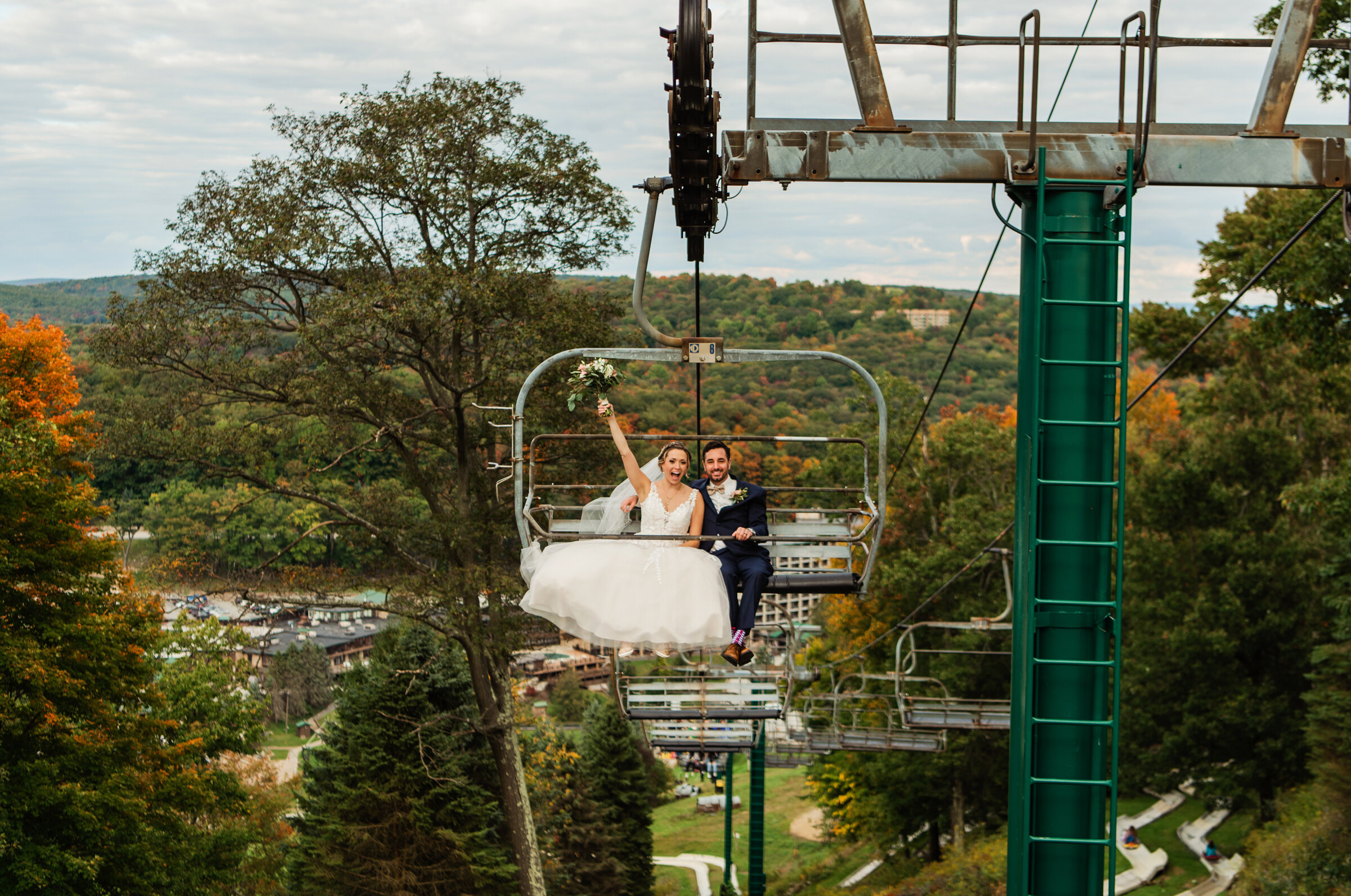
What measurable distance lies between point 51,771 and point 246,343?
709cm

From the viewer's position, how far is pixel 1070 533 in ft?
16.7

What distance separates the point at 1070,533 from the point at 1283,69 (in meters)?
2.36

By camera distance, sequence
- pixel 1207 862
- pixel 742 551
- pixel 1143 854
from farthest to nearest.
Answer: pixel 1143 854
pixel 1207 862
pixel 742 551

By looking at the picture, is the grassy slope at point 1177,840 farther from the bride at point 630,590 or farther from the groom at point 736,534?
the bride at point 630,590

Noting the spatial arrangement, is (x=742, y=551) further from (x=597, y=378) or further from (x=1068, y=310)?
(x=1068, y=310)

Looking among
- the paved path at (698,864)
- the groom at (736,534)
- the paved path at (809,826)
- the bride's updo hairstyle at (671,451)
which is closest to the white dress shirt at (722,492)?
the groom at (736,534)

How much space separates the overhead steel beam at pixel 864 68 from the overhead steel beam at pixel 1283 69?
165 centimetres

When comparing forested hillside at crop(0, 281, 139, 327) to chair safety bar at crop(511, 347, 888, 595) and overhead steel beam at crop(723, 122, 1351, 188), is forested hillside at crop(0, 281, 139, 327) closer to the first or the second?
chair safety bar at crop(511, 347, 888, 595)

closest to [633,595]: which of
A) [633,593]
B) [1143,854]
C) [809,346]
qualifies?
[633,593]

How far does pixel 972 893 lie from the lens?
837 inches

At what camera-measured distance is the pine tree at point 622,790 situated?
27500 mm

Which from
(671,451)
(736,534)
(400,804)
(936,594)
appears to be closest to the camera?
(736,534)

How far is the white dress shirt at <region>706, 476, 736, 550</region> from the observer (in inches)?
316

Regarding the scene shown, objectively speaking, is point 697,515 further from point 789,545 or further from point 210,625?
point 210,625
